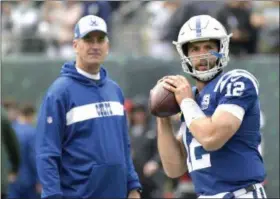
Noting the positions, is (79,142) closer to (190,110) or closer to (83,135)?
(83,135)

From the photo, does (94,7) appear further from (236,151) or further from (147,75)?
(236,151)

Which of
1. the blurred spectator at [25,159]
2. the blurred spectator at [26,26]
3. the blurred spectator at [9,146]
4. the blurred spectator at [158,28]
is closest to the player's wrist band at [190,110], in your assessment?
the blurred spectator at [9,146]

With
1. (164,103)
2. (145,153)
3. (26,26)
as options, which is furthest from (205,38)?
(26,26)

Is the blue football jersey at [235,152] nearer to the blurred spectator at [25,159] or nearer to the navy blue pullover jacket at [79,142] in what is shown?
the navy blue pullover jacket at [79,142]

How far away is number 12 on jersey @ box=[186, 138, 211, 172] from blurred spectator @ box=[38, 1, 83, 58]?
801cm

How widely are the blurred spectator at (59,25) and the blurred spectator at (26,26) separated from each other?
12 centimetres

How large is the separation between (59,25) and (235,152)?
8657 mm

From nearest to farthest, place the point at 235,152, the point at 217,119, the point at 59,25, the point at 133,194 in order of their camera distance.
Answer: the point at 217,119, the point at 235,152, the point at 133,194, the point at 59,25

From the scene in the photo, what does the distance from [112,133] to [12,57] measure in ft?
22.9

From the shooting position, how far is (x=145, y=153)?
972 centimetres

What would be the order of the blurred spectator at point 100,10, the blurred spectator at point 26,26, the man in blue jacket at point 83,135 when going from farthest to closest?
the blurred spectator at point 26,26, the blurred spectator at point 100,10, the man in blue jacket at point 83,135

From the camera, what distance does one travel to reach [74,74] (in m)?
6.34

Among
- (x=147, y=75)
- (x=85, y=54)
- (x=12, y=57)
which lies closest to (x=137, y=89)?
(x=147, y=75)

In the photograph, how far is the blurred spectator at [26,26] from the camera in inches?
517
